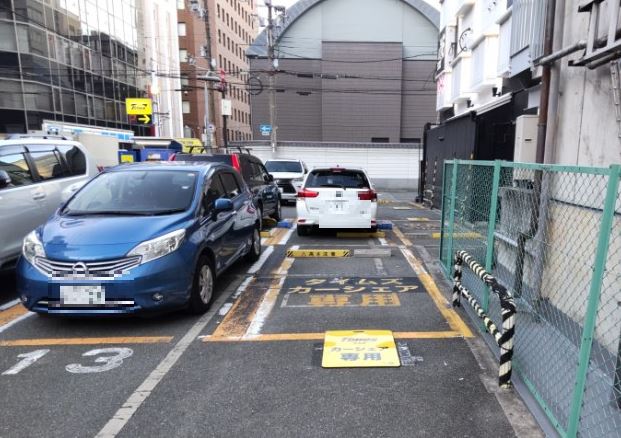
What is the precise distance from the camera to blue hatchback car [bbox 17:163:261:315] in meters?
4.06

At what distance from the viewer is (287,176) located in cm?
1534

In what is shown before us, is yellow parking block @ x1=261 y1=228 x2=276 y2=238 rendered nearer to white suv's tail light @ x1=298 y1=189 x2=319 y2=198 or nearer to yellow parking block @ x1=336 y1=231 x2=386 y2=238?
white suv's tail light @ x1=298 y1=189 x2=319 y2=198

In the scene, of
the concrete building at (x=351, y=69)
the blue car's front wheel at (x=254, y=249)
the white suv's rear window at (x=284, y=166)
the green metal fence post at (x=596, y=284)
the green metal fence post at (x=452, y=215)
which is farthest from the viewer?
the concrete building at (x=351, y=69)

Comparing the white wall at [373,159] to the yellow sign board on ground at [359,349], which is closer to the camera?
the yellow sign board on ground at [359,349]

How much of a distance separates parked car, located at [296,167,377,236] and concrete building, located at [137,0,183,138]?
85.3 feet

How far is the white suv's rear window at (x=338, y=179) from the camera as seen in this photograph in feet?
28.4

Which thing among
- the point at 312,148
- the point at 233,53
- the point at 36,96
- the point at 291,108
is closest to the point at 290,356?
the point at 312,148

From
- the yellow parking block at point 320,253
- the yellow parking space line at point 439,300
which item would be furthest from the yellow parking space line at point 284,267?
the yellow parking space line at point 439,300

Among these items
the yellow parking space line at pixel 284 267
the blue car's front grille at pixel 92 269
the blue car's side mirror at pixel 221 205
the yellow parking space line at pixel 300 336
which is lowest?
the yellow parking space line at pixel 284 267

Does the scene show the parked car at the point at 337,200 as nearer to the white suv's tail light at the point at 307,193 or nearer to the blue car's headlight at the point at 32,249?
the white suv's tail light at the point at 307,193

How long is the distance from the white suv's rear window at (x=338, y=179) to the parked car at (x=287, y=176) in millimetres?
5707

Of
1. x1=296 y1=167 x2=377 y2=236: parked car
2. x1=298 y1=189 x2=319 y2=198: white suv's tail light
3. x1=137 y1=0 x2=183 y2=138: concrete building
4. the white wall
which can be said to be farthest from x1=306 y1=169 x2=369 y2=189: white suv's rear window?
x1=137 y1=0 x2=183 y2=138: concrete building

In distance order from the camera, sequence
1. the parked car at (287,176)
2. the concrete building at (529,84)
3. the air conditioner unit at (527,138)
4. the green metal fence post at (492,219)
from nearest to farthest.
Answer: the concrete building at (529,84) → the green metal fence post at (492,219) → the air conditioner unit at (527,138) → the parked car at (287,176)

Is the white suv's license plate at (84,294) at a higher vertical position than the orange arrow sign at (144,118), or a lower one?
lower
